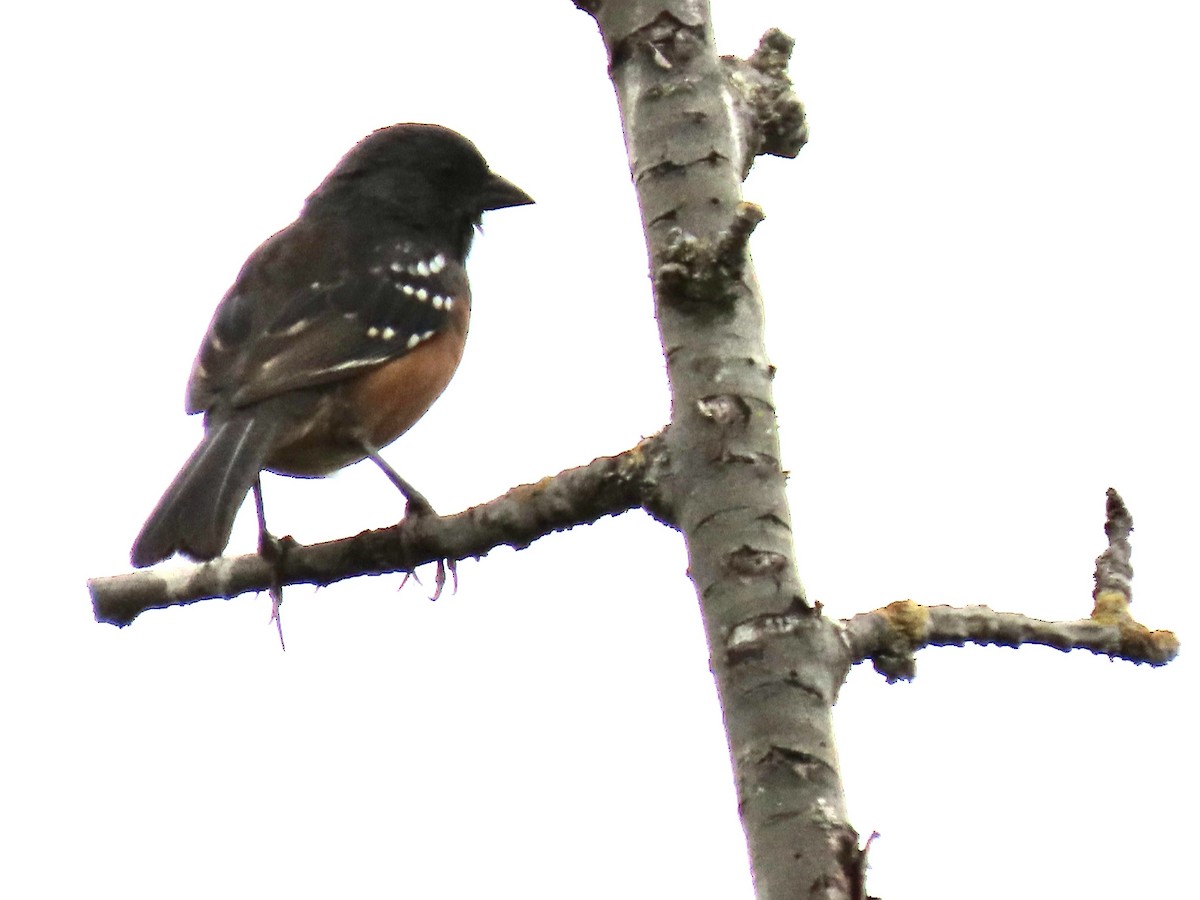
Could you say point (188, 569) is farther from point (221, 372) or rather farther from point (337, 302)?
point (337, 302)

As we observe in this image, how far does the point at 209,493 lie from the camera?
3.84 meters

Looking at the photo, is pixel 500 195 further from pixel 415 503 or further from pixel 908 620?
pixel 908 620

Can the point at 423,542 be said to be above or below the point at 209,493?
below

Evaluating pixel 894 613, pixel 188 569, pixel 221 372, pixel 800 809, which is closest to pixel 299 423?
pixel 221 372

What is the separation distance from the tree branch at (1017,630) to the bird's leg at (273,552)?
1.50 meters

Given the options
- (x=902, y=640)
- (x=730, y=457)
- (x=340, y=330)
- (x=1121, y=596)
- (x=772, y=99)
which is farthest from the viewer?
(x=340, y=330)

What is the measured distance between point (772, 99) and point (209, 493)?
1.64 m

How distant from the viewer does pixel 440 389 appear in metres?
4.91

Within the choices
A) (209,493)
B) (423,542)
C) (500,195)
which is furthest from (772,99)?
(500,195)

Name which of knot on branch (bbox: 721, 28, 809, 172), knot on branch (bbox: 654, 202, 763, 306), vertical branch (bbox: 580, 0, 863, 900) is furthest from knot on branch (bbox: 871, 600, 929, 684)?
knot on branch (bbox: 721, 28, 809, 172)

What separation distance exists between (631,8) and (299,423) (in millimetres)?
2042

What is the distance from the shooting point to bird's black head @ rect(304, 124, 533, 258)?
221 inches

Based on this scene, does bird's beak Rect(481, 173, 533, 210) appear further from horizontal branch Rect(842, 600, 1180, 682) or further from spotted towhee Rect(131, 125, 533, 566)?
horizontal branch Rect(842, 600, 1180, 682)

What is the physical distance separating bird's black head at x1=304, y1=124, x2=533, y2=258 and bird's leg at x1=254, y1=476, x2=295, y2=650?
4.92 feet
